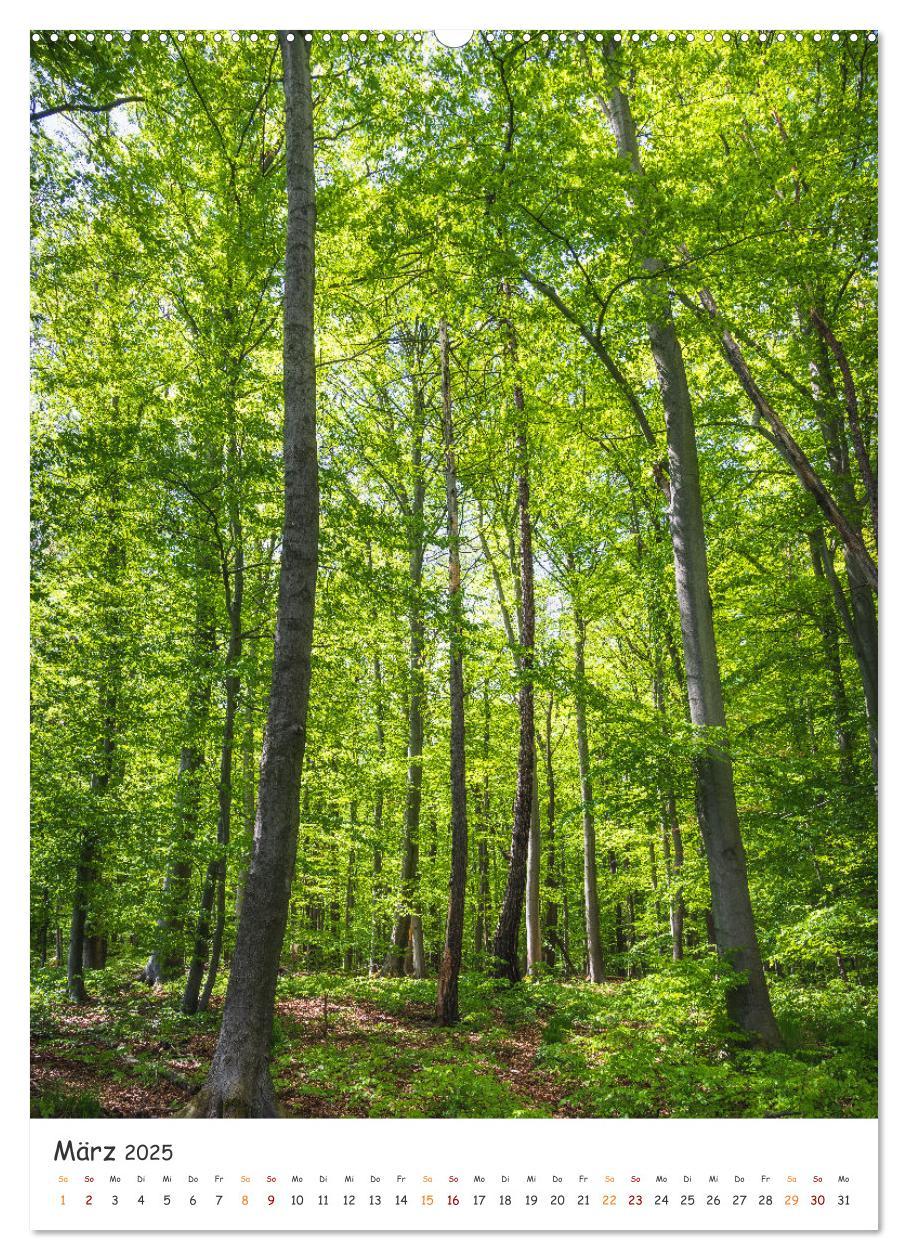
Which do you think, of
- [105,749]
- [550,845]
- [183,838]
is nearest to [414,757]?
[183,838]

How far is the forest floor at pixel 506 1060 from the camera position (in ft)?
9.73

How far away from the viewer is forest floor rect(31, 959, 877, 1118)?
2967 millimetres

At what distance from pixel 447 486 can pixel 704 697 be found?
3825mm

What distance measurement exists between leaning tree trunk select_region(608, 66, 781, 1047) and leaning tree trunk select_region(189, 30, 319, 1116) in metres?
2.21

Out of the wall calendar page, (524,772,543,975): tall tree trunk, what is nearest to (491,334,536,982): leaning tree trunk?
Result: the wall calendar page

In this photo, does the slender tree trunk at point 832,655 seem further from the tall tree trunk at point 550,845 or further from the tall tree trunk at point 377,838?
the tall tree trunk at point 550,845

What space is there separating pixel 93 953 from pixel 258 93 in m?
10.7

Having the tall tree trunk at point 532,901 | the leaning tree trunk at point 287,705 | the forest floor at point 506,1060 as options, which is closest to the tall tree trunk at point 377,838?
the tall tree trunk at point 532,901

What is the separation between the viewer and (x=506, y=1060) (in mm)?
4984

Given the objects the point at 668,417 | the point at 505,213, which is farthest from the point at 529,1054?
the point at 505,213

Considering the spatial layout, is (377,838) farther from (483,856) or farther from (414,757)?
(483,856)

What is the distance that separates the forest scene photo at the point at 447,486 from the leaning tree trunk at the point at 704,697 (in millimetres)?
29
